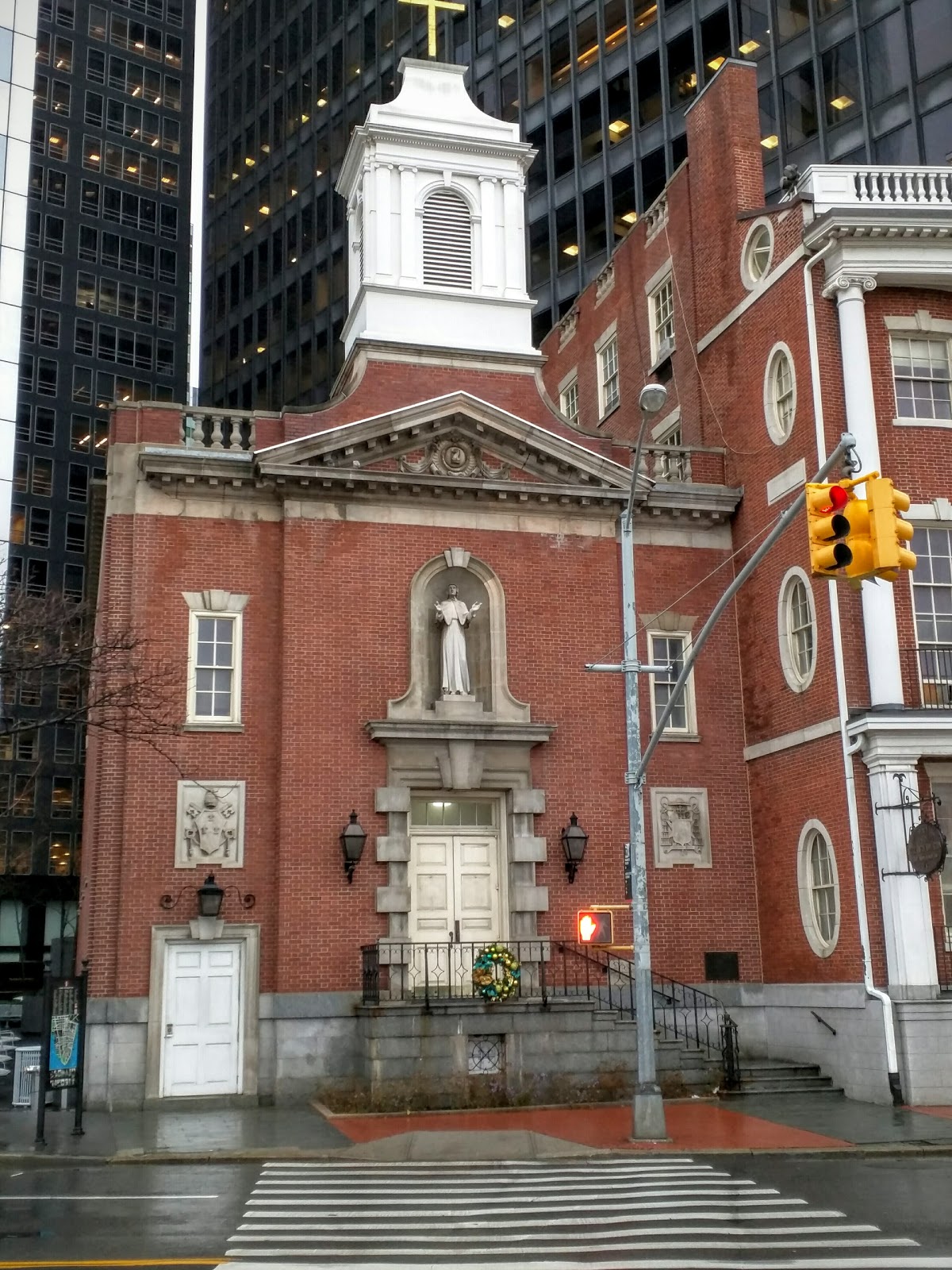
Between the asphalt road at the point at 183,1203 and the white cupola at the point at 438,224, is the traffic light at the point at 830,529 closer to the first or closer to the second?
the asphalt road at the point at 183,1203

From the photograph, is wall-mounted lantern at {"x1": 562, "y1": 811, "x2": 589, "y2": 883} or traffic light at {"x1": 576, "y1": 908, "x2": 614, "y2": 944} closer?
traffic light at {"x1": 576, "y1": 908, "x2": 614, "y2": 944}

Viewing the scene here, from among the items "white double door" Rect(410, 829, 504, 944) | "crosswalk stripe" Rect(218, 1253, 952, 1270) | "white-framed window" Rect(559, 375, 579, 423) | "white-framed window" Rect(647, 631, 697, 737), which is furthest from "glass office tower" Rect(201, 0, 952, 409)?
"crosswalk stripe" Rect(218, 1253, 952, 1270)

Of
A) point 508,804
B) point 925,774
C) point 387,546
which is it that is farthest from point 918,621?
point 387,546

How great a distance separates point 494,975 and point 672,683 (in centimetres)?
721

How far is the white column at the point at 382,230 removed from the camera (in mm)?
27859

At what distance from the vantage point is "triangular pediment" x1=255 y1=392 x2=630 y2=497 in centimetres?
2467

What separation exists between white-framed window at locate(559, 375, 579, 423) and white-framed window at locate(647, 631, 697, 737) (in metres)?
12.5

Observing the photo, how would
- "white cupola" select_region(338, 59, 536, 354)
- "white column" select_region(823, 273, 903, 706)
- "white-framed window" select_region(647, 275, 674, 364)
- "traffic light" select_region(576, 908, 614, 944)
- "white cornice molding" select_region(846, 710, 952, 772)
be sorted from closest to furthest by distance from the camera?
1. "traffic light" select_region(576, 908, 614, 944)
2. "white cornice molding" select_region(846, 710, 952, 772)
3. "white column" select_region(823, 273, 903, 706)
4. "white cupola" select_region(338, 59, 536, 354)
5. "white-framed window" select_region(647, 275, 674, 364)

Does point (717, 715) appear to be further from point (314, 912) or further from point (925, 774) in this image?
point (314, 912)

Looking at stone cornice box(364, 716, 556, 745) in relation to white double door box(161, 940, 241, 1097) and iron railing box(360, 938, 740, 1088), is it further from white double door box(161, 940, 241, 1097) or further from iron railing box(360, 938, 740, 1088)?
white double door box(161, 940, 241, 1097)

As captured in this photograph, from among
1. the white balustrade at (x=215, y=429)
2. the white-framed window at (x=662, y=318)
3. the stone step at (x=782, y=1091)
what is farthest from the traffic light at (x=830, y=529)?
the white-framed window at (x=662, y=318)

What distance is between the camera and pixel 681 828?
2573 cm

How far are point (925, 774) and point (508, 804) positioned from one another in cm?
723

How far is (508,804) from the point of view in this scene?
2491 cm
